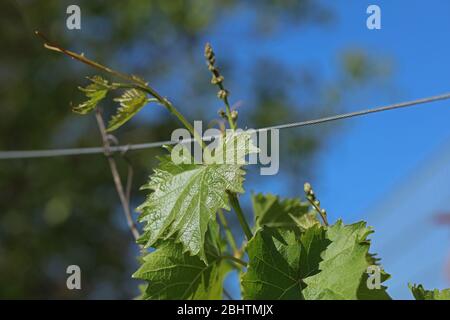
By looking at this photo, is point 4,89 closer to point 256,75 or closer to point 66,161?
point 66,161

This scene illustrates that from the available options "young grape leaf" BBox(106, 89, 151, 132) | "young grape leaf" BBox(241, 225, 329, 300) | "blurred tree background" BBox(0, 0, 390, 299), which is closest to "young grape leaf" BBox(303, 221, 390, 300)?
"young grape leaf" BBox(241, 225, 329, 300)

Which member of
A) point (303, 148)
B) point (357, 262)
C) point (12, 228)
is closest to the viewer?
point (357, 262)

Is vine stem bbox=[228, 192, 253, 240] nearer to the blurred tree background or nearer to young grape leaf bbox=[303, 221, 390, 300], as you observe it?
young grape leaf bbox=[303, 221, 390, 300]

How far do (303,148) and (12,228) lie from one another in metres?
2.01

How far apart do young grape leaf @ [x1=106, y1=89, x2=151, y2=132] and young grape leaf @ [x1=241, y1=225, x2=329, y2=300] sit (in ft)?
0.51

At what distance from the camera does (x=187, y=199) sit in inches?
19.5

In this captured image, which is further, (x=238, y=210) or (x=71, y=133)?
(x=71, y=133)

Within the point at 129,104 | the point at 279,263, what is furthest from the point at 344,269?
the point at 129,104

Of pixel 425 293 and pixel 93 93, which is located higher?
pixel 93 93

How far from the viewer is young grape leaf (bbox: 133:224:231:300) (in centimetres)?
51

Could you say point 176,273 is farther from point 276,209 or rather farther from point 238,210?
point 276,209

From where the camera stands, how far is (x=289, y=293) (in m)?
0.46

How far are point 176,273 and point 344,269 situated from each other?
0.14m
